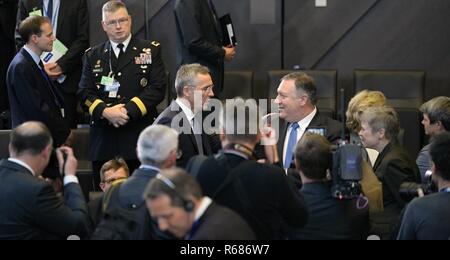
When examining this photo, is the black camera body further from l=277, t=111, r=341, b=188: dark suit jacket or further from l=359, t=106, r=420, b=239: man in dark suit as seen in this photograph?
l=277, t=111, r=341, b=188: dark suit jacket

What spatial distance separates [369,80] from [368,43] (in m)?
0.63

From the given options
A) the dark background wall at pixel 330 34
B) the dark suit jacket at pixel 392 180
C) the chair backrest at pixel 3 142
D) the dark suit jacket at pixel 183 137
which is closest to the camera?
the dark suit jacket at pixel 392 180

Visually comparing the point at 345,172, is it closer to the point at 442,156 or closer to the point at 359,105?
the point at 442,156

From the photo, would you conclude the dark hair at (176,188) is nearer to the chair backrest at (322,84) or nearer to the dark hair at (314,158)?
the dark hair at (314,158)

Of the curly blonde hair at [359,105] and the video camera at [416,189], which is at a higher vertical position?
the curly blonde hair at [359,105]

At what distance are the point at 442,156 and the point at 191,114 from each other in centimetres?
176

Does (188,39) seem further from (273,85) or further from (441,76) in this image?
(441,76)

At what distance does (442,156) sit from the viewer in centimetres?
498

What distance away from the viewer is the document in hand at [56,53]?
7.95 m

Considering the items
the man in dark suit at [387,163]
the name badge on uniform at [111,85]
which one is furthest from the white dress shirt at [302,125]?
the name badge on uniform at [111,85]

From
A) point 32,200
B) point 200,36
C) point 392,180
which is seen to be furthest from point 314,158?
point 200,36

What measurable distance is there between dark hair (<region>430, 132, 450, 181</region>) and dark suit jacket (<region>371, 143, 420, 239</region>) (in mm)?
580

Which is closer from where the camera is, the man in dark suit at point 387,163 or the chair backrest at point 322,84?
the man in dark suit at point 387,163
